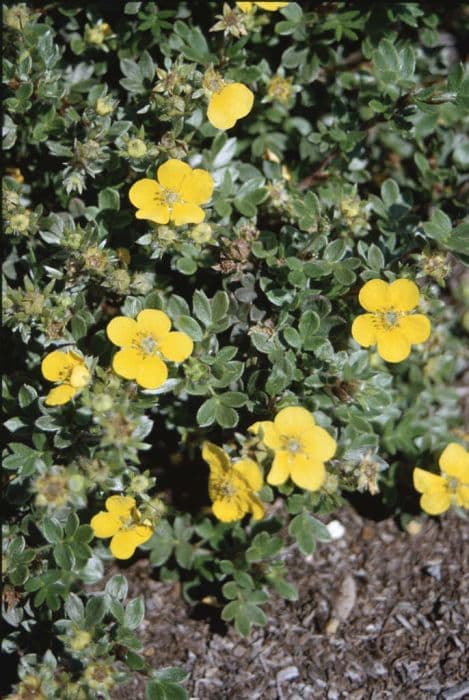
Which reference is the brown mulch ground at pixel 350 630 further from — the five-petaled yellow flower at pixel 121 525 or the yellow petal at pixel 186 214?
the yellow petal at pixel 186 214

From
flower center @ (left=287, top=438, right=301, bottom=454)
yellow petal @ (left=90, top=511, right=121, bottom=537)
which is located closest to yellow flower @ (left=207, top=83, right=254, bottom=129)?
flower center @ (left=287, top=438, right=301, bottom=454)

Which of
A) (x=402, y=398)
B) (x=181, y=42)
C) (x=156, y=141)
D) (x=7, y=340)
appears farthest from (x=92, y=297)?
(x=402, y=398)

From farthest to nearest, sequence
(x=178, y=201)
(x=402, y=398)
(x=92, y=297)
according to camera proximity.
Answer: (x=402, y=398) → (x=92, y=297) → (x=178, y=201)

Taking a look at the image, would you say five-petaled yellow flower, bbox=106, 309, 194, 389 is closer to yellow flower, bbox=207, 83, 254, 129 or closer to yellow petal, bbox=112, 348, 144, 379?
yellow petal, bbox=112, 348, 144, 379

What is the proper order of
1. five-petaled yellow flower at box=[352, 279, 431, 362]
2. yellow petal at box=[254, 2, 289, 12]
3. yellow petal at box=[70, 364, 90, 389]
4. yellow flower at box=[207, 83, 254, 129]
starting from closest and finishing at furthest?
yellow petal at box=[70, 364, 90, 389] → five-petaled yellow flower at box=[352, 279, 431, 362] → yellow flower at box=[207, 83, 254, 129] → yellow petal at box=[254, 2, 289, 12]

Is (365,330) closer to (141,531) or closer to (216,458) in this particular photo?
(216,458)

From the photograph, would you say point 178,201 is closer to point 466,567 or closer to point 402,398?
point 402,398
